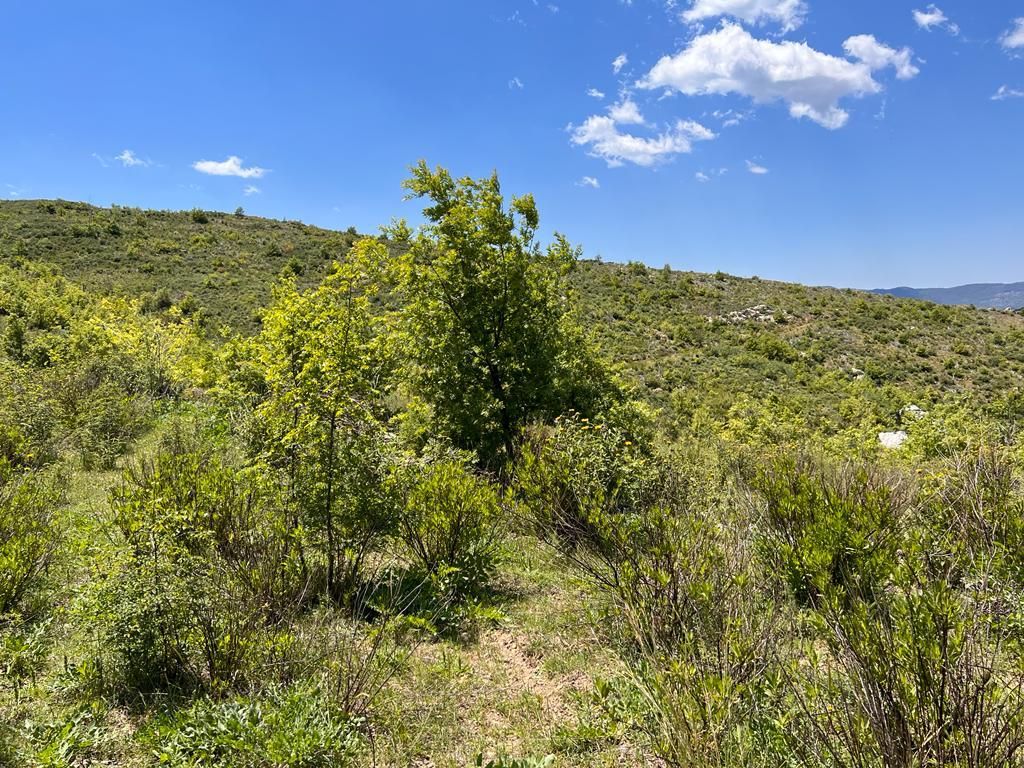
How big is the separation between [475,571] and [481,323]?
5.00m

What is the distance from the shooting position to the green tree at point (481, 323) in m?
9.24

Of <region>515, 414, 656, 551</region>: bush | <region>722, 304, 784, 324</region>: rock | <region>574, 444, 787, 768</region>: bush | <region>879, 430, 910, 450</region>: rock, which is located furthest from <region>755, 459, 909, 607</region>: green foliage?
<region>722, 304, 784, 324</region>: rock

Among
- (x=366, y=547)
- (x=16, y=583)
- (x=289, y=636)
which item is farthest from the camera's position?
(x=366, y=547)

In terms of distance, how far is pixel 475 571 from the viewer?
5.56 metres

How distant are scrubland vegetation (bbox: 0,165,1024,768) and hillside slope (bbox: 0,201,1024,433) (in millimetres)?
14812

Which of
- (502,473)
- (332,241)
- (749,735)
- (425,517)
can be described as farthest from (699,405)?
(332,241)

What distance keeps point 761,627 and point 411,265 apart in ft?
26.6

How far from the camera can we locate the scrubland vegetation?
108 inches

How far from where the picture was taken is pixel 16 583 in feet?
14.8

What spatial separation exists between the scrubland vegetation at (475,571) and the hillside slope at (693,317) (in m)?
14.8

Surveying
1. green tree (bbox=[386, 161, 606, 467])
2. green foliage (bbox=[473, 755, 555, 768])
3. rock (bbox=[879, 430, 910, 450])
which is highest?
green tree (bbox=[386, 161, 606, 467])

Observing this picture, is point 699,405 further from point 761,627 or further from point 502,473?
point 761,627

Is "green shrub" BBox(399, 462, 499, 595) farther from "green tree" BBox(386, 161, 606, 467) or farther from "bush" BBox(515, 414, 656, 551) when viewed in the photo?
"green tree" BBox(386, 161, 606, 467)

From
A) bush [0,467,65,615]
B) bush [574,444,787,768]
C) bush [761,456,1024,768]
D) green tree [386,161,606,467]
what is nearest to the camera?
bush [761,456,1024,768]
